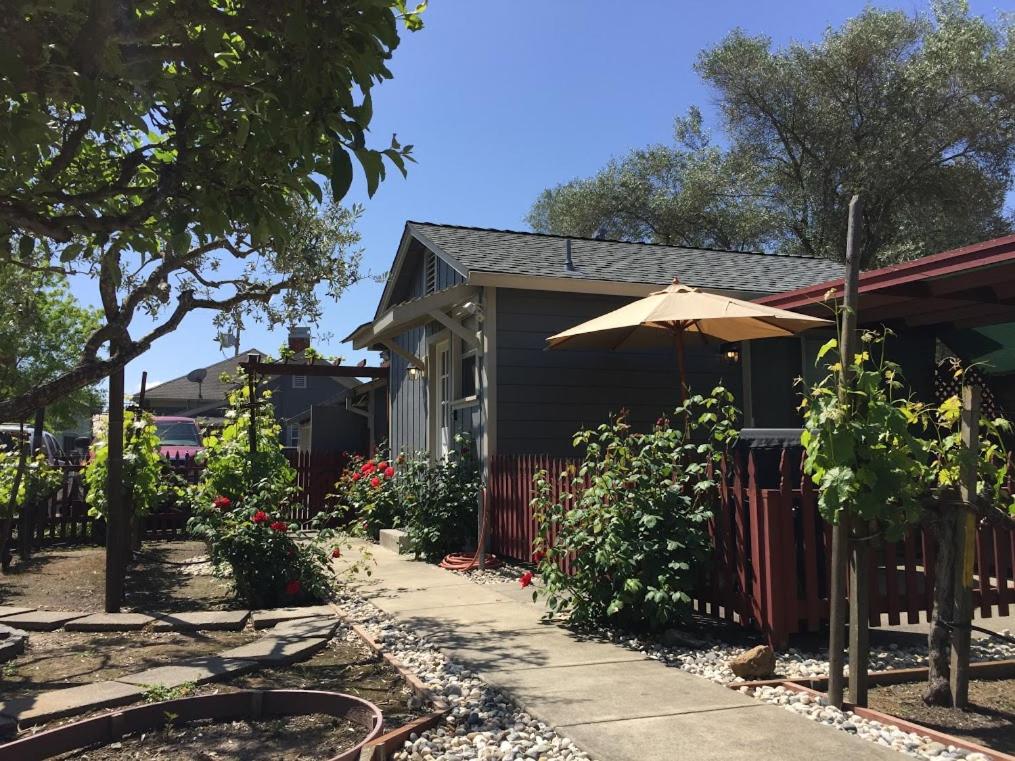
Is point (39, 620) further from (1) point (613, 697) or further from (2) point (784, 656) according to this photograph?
(2) point (784, 656)

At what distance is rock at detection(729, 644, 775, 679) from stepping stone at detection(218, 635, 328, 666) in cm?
261

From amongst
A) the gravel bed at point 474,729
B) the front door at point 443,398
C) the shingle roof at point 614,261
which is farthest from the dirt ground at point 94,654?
the front door at point 443,398

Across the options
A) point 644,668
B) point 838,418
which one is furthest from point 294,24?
point 644,668

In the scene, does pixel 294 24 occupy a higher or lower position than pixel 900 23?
lower

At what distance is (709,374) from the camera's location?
10.3m

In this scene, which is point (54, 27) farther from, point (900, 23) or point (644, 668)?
point (900, 23)

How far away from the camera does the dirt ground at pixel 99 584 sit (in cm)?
685

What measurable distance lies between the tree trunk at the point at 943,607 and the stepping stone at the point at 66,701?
3.95 m

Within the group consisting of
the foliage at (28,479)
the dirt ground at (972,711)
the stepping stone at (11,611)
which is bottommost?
the dirt ground at (972,711)

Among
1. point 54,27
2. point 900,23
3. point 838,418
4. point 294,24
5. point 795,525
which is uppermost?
point 900,23

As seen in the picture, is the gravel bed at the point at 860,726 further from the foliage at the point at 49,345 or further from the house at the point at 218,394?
the house at the point at 218,394

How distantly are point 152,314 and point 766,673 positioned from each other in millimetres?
9551

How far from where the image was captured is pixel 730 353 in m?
10.2

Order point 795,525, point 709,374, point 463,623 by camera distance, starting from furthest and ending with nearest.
Result: 1. point 709,374
2. point 463,623
3. point 795,525
